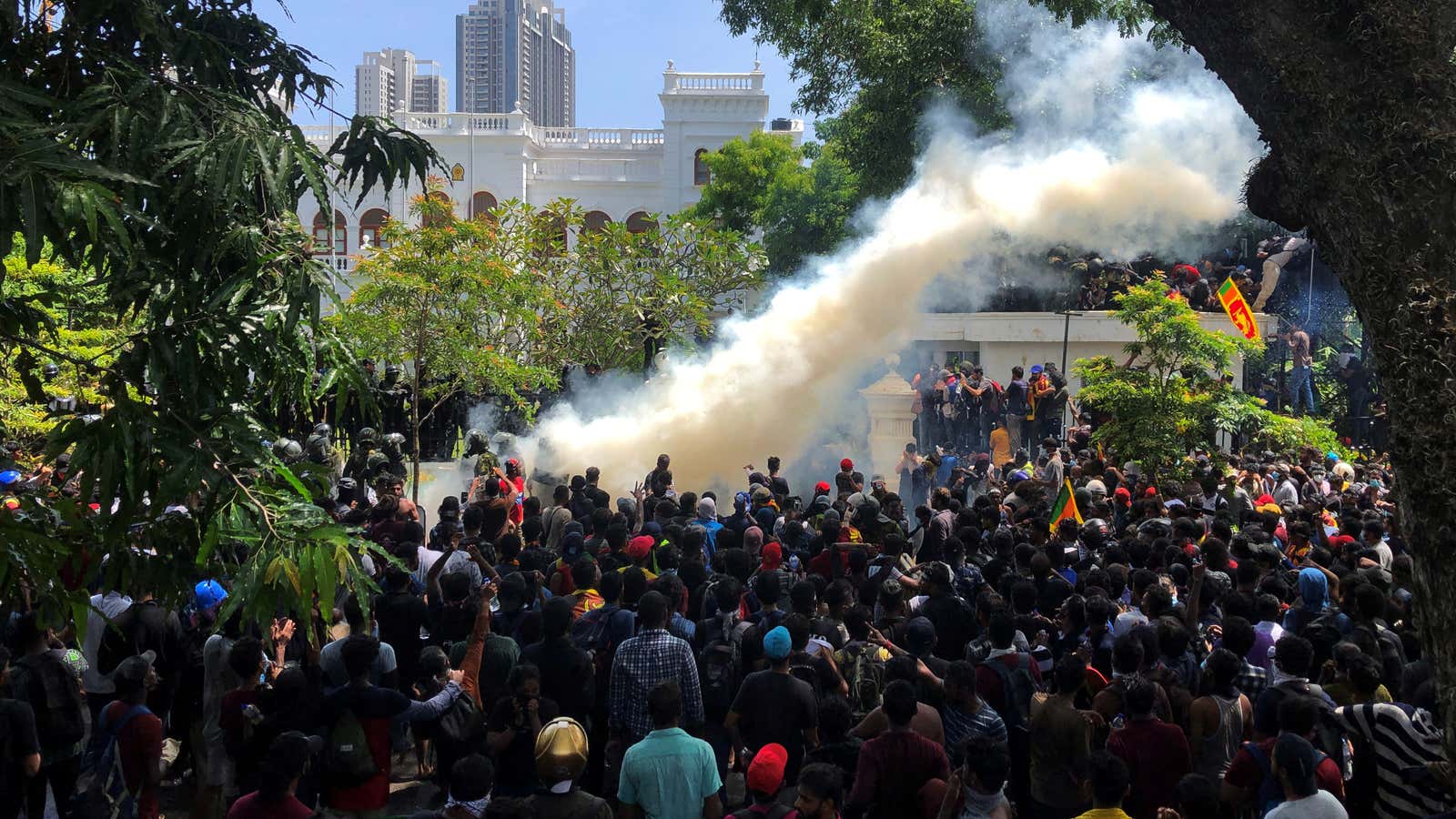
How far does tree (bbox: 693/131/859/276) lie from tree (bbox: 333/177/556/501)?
1097 cm

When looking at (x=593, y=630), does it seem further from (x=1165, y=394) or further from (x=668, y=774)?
(x=1165, y=394)

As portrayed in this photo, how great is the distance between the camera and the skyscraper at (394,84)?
173125 mm

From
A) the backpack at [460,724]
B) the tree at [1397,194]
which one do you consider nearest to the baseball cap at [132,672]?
the backpack at [460,724]

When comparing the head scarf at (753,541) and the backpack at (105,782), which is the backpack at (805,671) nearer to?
the head scarf at (753,541)

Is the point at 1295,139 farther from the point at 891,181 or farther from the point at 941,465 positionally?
the point at 891,181

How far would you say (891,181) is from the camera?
80.0 ft

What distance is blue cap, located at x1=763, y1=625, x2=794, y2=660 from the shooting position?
21.3ft

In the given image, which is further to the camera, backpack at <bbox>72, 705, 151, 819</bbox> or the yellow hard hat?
backpack at <bbox>72, 705, 151, 819</bbox>

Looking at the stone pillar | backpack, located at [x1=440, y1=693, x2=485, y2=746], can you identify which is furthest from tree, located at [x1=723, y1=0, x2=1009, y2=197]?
backpack, located at [x1=440, y1=693, x2=485, y2=746]

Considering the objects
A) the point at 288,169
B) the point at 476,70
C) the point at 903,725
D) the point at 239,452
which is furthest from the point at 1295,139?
the point at 476,70

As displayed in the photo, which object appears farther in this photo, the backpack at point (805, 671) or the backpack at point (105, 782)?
the backpack at point (805, 671)

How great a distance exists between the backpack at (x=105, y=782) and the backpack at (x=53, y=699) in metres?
0.17

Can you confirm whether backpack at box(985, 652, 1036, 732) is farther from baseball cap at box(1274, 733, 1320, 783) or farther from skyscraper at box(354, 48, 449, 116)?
skyscraper at box(354, 48, 449, 116)

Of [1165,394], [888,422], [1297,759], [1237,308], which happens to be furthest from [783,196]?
[1297,759]
